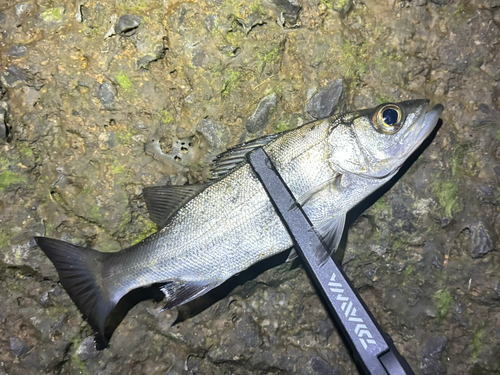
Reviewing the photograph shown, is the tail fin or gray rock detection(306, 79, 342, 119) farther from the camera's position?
gray rock detection(306, 79, 342, 119)

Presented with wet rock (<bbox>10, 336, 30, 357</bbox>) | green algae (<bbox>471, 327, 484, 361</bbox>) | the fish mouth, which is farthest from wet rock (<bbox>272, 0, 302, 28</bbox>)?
wet rock (<bbox>10, 336, 30, 357</bbox>)

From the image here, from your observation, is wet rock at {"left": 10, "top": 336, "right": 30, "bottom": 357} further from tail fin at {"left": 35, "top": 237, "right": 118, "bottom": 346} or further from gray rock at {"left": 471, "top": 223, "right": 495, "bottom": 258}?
gray rock at {"left": 471, "top": 223, "right": 495, "bottom": 258}

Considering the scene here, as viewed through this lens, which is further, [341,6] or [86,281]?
[341,6]

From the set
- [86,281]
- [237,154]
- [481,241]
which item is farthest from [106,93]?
[481,241]

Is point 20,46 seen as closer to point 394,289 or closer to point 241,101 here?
point 241,101

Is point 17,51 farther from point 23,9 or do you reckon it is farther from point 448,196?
point 448,196

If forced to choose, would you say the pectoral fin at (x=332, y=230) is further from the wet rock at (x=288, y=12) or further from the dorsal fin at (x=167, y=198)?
the wet rock at (x=288, y=12)

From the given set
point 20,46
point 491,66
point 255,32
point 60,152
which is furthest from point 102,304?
point 491,66
